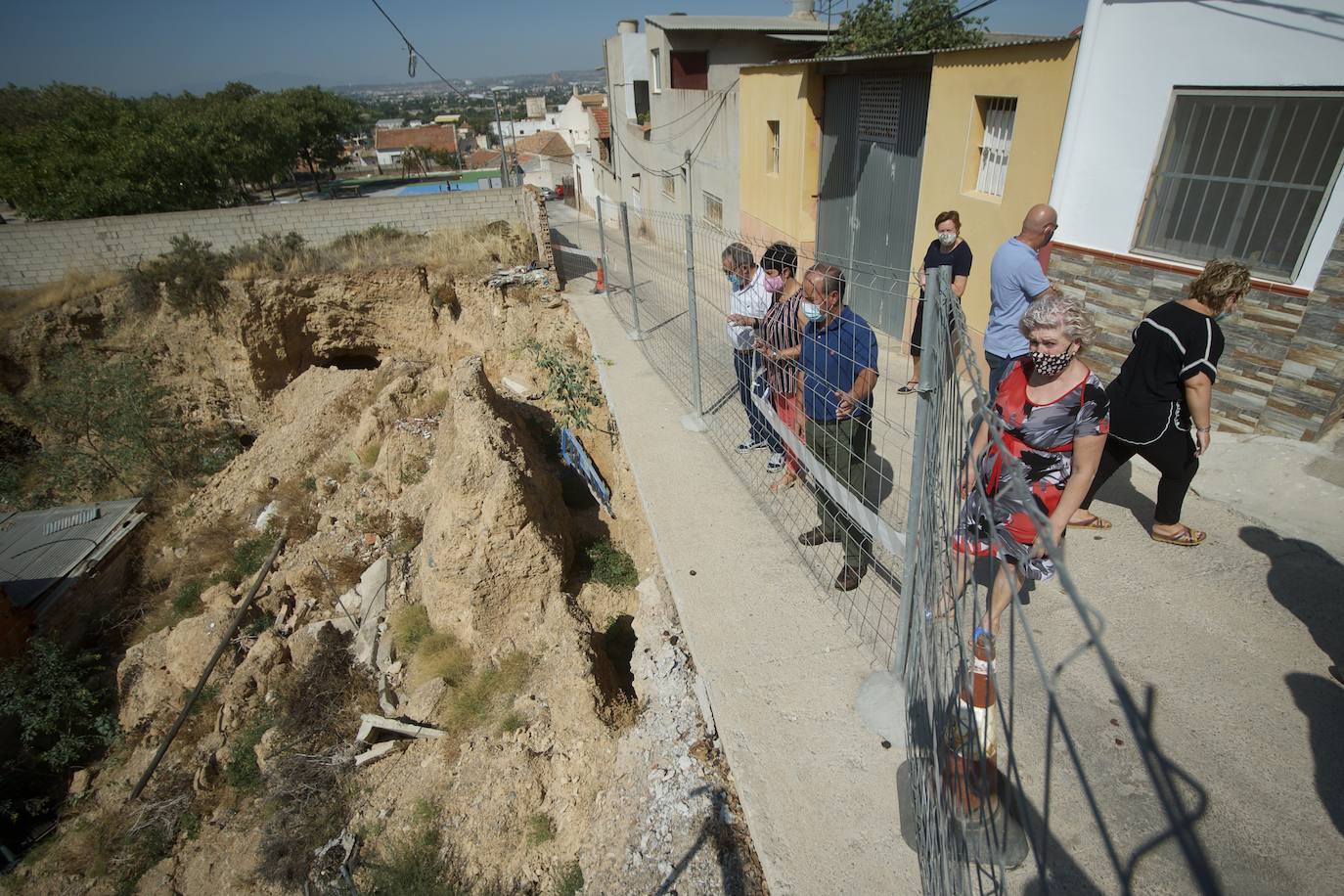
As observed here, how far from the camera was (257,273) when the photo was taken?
13336 millimetres

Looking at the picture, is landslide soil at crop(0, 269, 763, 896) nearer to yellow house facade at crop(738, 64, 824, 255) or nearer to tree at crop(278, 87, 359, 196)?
yellow house facade at crop(738, 64, 824, 255)

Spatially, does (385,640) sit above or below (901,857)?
below

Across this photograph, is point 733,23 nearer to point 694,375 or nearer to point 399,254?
point 399,254

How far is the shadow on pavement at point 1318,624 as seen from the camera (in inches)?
99.1

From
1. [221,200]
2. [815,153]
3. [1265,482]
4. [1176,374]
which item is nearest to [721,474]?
[1176,374]

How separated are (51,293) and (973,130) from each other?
17353 millimetres

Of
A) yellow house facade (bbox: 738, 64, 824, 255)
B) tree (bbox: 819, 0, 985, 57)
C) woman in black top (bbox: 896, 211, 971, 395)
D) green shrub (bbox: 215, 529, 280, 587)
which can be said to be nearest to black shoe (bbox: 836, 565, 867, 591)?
woman in black top (bbox: 896, 211, 971, 395)

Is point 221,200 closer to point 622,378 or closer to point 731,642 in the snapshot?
point 622,378

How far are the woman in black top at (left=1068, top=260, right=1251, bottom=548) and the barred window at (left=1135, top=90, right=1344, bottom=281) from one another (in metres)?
1.66

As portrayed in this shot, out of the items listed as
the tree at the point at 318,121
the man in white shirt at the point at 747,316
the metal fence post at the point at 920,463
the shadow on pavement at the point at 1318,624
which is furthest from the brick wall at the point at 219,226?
the tree at the point at 318,121

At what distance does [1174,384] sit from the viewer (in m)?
3.24

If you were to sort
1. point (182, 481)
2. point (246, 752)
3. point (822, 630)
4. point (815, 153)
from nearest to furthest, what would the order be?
point (822, 630), point (246, 752), point (815, 153), point (182, 481)

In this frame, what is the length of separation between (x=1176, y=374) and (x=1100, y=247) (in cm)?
263

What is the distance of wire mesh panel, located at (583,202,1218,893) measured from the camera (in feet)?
6.77
